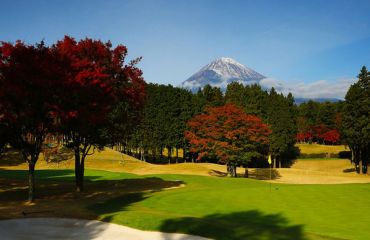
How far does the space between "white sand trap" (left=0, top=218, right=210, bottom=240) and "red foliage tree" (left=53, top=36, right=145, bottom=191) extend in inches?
341

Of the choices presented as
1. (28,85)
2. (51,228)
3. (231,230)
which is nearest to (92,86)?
(28,85)

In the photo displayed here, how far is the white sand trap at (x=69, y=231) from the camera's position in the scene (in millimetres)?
17391

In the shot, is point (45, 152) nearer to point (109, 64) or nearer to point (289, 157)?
point (109, 64)

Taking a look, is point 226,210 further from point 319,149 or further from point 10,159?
point 319,149

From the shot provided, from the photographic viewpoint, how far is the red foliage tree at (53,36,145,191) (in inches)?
1147

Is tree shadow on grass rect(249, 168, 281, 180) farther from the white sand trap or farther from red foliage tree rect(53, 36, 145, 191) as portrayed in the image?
the white sand trap

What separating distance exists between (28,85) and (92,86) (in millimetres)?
5329

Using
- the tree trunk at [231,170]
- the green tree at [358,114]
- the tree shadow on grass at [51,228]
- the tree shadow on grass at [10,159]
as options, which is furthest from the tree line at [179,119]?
the tree shadow on grass at [51,228]

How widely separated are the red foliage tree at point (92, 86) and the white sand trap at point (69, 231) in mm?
8651

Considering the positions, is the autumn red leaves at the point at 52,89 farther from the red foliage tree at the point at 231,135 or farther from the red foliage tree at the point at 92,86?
the red foliage tree at the point at 231,135

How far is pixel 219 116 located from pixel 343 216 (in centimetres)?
3672

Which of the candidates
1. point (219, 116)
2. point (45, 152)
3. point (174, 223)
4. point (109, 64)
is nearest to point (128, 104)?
point (109, 64)

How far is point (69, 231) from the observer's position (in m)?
18.9

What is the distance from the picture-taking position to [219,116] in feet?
194
